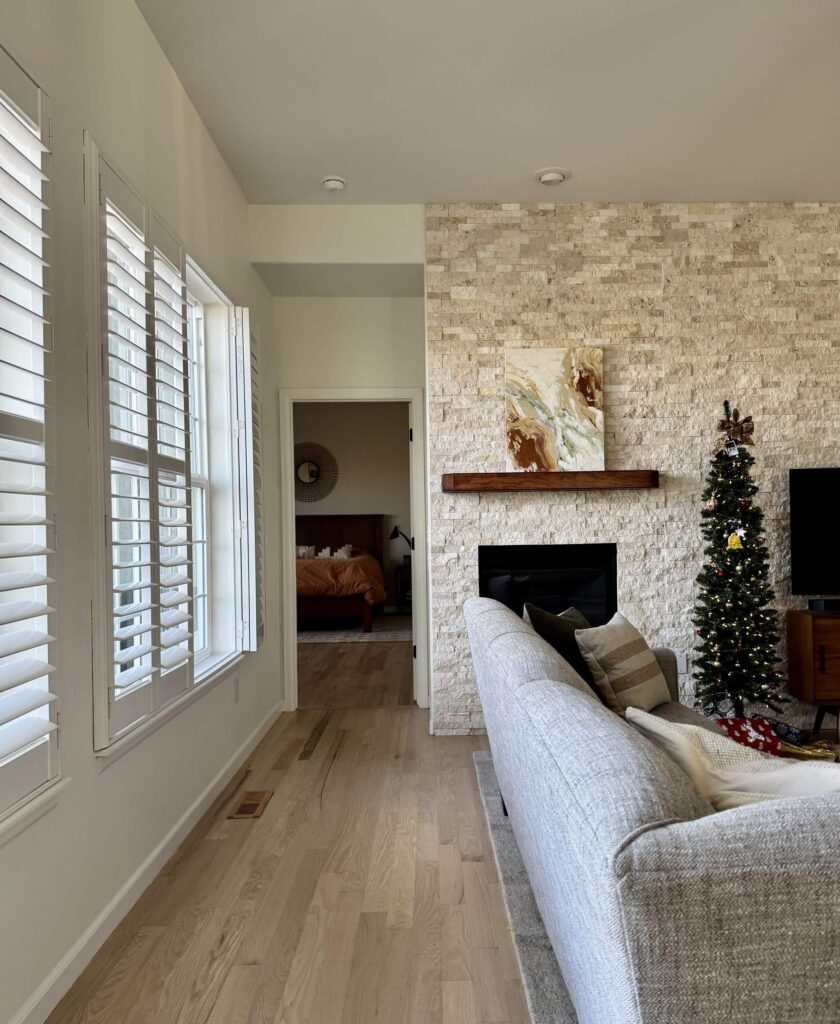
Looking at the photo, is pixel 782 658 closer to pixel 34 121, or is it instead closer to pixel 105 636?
pixel 105 636

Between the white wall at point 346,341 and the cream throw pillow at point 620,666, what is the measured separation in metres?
2.80

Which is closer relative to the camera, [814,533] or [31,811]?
[31,811]

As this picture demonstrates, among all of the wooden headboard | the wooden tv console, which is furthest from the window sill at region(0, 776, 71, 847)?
the wooden headboard

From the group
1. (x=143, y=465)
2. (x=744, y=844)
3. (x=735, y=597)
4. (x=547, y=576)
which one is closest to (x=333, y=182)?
(x=143, y=465)

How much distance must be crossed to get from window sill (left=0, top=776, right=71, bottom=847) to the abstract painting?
2975 millimetres

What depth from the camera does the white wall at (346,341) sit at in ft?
16.7

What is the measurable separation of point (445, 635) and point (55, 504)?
2.80 m

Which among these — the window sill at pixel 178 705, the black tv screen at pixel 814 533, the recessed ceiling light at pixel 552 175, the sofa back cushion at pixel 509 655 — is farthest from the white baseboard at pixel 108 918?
the recessed ceiling light at pixel 552 175

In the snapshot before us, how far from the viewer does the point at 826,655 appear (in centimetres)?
416

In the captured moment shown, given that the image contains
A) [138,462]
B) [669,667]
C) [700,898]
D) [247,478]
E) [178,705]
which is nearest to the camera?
[700,898]

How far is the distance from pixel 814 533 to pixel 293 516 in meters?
3.15

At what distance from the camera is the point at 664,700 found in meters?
2.93

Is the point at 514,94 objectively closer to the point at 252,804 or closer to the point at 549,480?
the point at 549,480

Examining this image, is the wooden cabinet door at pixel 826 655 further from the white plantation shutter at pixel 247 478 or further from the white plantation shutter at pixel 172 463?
the white plantation shutter at pixel 172 463
